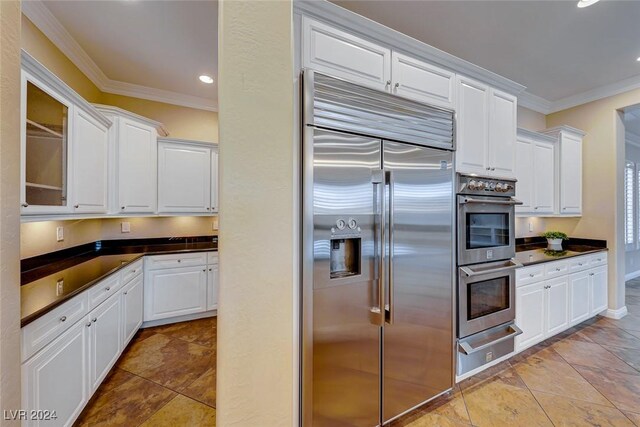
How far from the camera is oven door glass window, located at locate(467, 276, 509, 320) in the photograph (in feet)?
6.57

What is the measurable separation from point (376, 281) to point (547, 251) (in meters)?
2.99

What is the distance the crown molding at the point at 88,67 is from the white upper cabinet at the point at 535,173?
418cm

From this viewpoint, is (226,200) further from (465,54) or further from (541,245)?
(541,245)

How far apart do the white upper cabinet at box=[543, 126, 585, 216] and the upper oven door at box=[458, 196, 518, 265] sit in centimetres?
183

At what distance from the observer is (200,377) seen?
2215 mm

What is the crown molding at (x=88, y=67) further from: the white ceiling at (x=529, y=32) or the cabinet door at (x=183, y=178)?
the white ceiling at (x=529, y=32)

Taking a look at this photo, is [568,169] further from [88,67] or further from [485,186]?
[88,67]

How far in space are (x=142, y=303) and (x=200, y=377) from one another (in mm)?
1275

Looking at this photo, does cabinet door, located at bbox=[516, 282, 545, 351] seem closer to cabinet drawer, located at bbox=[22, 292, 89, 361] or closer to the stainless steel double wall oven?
the stainless steel double wall oven

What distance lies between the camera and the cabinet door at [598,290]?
3188 millimetres

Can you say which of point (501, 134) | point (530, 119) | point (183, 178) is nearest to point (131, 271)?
point (183, 178)

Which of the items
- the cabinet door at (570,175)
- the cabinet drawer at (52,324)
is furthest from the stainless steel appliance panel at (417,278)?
the cabinet door at (570,175)

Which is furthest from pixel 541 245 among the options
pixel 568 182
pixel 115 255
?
pixel 115 255

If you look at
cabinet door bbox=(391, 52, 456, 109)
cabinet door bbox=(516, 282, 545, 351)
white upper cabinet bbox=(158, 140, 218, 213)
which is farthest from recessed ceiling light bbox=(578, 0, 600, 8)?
white upper cabinet bbox=(158, 140, 218, 213)
